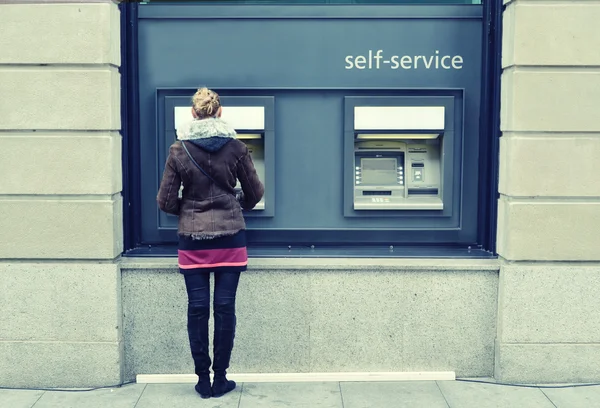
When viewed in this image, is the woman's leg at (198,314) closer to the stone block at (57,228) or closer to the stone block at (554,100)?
the stone block at (57,228)

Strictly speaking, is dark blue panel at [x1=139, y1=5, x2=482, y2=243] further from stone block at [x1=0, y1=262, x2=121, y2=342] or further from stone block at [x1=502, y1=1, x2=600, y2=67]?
stone block at [x1=0, y1=262, x2=121, y2=342]

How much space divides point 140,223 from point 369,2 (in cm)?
226

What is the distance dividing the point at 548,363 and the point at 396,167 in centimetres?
166

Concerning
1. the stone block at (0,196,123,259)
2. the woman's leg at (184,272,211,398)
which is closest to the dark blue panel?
the stone block at (0,196,123,259)

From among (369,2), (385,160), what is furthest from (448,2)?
(385,160)

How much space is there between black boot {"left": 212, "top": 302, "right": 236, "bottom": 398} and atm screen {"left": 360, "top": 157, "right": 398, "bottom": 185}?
1369 millimetres

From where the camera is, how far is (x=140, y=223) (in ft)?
18.1

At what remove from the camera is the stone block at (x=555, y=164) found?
5023mm

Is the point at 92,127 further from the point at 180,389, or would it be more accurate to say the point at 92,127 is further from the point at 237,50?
the point at 180,389

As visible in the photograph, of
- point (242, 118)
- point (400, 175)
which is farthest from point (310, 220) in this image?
point (242, 118)

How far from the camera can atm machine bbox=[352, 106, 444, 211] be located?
5.39 m

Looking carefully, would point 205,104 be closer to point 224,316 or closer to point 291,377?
point 224,316

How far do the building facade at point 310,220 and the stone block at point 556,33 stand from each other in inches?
0.4

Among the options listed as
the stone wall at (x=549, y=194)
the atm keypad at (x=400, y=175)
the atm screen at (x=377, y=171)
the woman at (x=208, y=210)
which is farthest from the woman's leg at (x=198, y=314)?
the stone wall at (x=549, y=194)
